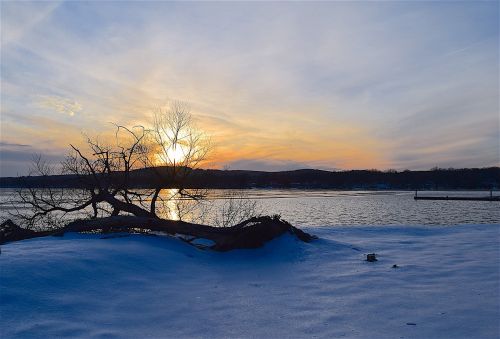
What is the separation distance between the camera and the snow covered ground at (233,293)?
5680 mm

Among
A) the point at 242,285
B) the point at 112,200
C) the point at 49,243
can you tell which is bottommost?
the point at 242,285

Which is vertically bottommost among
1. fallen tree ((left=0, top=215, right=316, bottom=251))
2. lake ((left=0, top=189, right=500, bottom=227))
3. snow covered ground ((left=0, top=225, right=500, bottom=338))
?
lake ((left=0, top=189, right=500, bottom=227))

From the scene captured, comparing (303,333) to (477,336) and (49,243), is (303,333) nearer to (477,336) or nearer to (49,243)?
(477,336)

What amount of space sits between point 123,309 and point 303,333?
3.06m

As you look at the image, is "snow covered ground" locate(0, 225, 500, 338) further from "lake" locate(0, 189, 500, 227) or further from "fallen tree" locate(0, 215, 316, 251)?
"lake" locate(0, 189, 500, 227)

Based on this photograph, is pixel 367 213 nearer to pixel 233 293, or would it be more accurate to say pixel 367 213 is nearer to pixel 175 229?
pixel 175 229

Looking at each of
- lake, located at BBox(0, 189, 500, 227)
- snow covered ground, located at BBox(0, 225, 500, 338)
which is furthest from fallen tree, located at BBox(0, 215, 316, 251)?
lake, located at BBox(0, 189, 500, 227)

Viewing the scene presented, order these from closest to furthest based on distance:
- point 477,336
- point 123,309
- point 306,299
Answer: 1. point 477,336
2. point 123,309
3. point 306,299

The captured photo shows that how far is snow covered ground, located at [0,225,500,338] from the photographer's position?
5.68 meters

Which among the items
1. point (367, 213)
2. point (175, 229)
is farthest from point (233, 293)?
point (367, 213)

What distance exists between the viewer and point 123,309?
6.48 metres

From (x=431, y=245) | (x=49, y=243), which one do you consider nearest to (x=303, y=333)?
(x=49, y=243)

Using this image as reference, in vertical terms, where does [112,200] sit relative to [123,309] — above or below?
above

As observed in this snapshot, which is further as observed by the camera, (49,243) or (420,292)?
(49,243)
